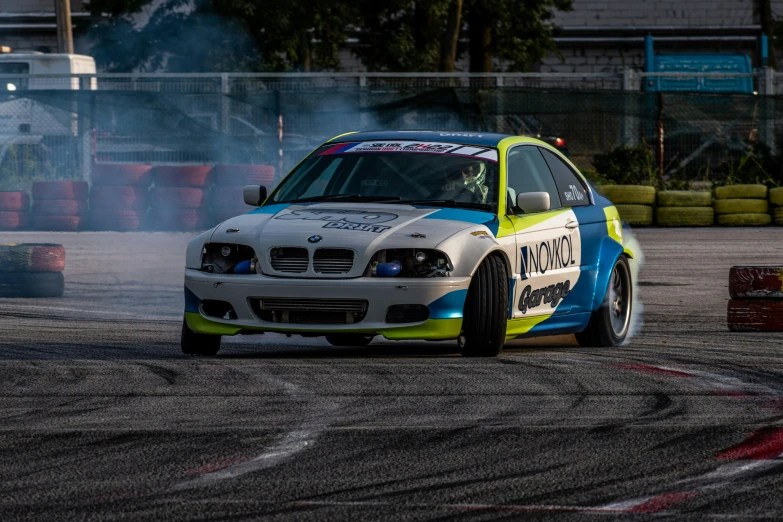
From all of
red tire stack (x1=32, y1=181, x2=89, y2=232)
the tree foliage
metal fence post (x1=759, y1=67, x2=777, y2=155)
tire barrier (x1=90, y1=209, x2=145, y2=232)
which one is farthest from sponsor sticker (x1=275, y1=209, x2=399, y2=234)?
the tree foliage

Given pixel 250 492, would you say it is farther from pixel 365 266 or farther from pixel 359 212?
pixel 359 212

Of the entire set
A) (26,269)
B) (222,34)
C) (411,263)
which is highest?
(222,34)

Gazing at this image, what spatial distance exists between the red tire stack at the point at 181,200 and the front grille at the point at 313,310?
12.3m

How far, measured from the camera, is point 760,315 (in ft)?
34.3

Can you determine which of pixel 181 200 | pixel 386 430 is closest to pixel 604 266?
pixel 386 430

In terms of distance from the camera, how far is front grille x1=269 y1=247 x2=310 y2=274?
801 centimetres

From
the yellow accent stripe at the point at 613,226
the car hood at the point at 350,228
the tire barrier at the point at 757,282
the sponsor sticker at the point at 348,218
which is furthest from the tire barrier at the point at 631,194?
the sponsor sticker at the point at 348,218

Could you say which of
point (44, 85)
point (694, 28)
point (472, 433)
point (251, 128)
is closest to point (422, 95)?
point (251, 128)

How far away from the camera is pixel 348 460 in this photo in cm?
517

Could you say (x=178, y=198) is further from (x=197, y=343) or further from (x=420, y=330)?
(x=420, y=330)

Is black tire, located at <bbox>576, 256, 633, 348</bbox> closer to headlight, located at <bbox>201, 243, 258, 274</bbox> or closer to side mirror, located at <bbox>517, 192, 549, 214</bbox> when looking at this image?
side mirror, located at <bbox>517, 192, 549, 214</bbox>

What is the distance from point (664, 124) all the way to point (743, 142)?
Answer: 1258mm

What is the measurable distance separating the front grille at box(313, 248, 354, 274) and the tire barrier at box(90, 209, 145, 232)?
41.7ft

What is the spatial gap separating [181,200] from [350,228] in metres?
12.4
